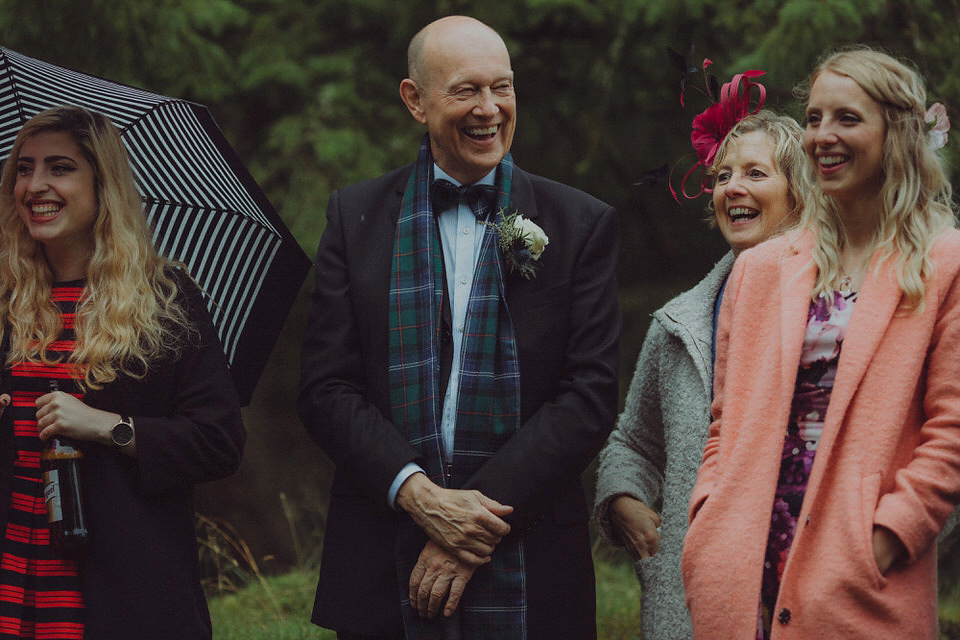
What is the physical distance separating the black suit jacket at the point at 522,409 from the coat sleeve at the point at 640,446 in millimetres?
200

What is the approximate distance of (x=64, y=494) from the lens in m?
2.77

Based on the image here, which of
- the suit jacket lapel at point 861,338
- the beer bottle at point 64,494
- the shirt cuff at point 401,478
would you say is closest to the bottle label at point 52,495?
the beer bottle at point 64,494

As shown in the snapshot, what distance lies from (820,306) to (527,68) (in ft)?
13.7

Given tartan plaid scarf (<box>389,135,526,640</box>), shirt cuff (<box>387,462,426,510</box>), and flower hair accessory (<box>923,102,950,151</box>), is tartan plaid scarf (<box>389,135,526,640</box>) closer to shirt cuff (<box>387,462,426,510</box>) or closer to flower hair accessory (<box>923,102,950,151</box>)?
shirt cuff (<box>387,462,426,510</box>)

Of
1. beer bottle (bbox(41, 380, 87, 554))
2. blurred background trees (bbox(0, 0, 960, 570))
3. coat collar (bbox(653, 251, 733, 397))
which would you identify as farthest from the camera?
blurred background trees (bbox(0, 0, 960, 570))

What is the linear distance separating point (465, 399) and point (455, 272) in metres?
0.35

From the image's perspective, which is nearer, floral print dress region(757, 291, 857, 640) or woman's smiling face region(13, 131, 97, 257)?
floral print dress region(757, 291, 857, 640)

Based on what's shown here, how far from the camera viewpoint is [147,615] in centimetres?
280

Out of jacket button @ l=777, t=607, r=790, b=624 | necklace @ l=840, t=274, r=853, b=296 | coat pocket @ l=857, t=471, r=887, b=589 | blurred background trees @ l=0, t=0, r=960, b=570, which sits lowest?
jacket button @ l=777, t=607, r=790, b=624

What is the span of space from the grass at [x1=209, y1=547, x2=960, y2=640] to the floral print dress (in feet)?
7.43

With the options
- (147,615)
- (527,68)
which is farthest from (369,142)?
(147,615)

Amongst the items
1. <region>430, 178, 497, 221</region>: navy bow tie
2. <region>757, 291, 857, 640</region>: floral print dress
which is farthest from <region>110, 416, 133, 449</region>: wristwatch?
<region>757, 291, 857, 640</region>: floral print dress

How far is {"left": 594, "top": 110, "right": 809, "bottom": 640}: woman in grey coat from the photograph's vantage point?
3.04 metres

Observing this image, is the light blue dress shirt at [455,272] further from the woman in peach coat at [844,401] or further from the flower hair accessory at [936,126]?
the flower hair accessory at [936,126]
